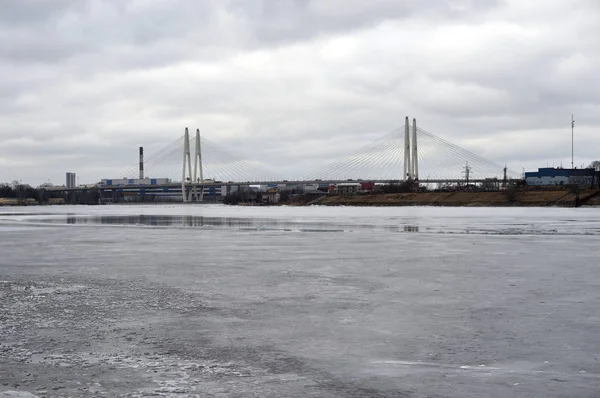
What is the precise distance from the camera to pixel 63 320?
9.28m

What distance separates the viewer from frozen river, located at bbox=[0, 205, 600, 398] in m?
6.20

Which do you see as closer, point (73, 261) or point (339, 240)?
point (73, 261)

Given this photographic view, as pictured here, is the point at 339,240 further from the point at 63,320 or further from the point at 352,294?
the point at 63,320

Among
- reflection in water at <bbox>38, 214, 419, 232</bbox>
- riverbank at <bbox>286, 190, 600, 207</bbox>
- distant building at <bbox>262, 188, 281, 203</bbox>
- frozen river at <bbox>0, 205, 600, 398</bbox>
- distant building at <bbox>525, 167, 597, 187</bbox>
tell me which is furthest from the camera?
distant building at <bbox>262, 188, 281, 203</bbox>

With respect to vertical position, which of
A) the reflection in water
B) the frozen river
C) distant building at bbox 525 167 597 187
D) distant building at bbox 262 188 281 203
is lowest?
the reflection in water

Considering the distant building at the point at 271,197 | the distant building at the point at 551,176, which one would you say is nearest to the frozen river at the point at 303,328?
the distant building at the point at 551,176

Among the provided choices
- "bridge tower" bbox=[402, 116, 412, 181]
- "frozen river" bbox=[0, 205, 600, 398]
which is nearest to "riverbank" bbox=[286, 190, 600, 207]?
"bridge tower" bbox=[402, 116, 412, 181]

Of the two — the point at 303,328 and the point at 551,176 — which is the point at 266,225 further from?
the point at 551,176

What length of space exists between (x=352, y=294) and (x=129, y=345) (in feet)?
16.0

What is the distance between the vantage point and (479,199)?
113 meters

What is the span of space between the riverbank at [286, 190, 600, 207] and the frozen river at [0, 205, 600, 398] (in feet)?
268

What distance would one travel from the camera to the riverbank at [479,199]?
94.6 m

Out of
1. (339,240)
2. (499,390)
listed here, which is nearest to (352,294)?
(499,390)

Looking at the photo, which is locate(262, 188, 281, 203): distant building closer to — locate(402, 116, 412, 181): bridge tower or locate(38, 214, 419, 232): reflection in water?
locate(402, 116, 412, 181): bridge tower
